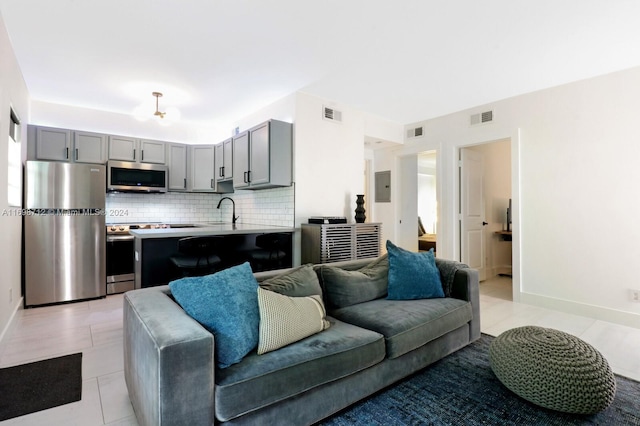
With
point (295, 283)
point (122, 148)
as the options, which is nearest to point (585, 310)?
point (295, 283)

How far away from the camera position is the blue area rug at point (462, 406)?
177 cm

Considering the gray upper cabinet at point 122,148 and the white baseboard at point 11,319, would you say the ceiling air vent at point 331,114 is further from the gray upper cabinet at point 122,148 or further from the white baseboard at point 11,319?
the white baseboard at point 11,319

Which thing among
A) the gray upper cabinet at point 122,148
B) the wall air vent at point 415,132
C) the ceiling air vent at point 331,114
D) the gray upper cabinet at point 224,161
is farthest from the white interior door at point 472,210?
the gray upper cabinet at point 122,148

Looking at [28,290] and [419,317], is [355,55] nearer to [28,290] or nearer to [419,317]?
[419,317]

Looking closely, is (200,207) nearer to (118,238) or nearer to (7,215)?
(118,238)

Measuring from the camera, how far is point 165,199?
5637 mm

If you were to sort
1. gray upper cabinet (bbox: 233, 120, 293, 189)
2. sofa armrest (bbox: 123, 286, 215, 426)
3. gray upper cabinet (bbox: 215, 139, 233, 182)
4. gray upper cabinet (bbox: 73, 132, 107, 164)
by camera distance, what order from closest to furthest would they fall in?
sofa armrest (bbox: 123, 286, 215, 426)
gray upper cabinet (bbox: 233, 120, 293, 189)
gray upper cabinet (bbox: 73, 132, 107, 164)
gray upper cabinet (bbox: 215, 139, 233, 182)

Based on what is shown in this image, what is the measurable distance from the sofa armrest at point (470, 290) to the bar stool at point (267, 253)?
2.06 metres

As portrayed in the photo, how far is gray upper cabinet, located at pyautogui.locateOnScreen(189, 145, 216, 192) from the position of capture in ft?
18.1

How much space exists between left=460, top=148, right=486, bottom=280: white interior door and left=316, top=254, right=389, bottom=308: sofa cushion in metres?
2.94

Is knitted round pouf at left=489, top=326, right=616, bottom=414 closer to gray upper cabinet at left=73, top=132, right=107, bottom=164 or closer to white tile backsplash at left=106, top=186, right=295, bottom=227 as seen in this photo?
white tile backsplash at left=106, top=186, right=295, bottom=227

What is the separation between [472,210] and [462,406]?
3924 millimetres

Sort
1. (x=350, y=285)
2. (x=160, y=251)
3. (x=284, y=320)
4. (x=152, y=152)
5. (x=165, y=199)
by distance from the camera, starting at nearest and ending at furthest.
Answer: (x=284, y=320) → (x=350, y=285) → (x=160, y=251) → (x=152, y=152) → (x=165, y=199)

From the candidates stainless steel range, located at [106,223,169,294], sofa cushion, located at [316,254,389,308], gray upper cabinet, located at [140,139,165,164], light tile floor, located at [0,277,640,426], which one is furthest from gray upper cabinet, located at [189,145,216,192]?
sofa cushion, located at [316,254,389,308]
